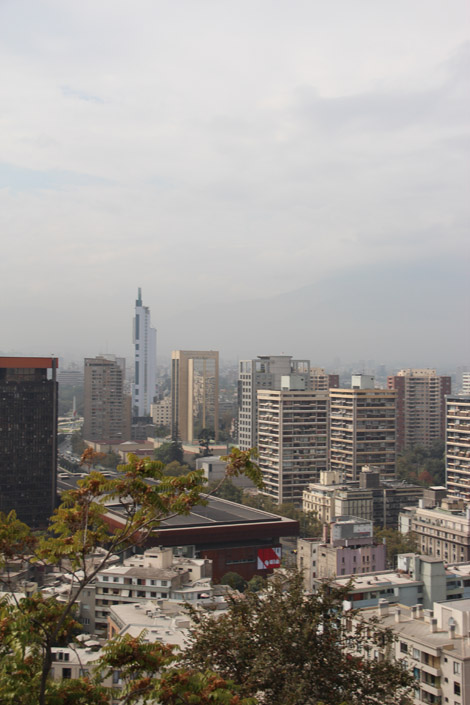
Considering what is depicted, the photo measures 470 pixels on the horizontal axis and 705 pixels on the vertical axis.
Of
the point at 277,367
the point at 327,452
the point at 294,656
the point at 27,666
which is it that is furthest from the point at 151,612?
the point at 277,367

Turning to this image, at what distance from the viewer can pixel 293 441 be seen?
77.2 ft

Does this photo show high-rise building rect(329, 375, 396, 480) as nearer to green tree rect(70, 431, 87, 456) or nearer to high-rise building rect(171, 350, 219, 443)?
high-rise building rect(171, 350, 219, 443)

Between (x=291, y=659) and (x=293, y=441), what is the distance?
1945 cm

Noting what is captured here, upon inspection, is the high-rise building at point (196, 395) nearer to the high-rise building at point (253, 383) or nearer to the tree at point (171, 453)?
the tree at point (171, 453)

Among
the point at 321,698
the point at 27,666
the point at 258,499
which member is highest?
the point at 27,666

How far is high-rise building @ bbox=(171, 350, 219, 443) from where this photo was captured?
132 feet

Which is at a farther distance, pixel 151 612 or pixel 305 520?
pixel 305 520

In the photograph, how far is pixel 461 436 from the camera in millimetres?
20000

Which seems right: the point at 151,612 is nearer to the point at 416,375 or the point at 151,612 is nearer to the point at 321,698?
the point at 321,698

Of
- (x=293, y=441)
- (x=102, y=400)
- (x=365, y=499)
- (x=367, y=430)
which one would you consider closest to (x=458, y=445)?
(x=365, y=499)

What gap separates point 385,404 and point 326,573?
1063 centimetres

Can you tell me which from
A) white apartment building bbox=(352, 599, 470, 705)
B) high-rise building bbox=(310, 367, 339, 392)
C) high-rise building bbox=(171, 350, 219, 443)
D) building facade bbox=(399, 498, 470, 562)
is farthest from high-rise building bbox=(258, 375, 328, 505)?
high-rise building bbox=(171, 350, 219, 443)

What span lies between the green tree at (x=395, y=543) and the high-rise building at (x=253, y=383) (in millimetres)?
11715

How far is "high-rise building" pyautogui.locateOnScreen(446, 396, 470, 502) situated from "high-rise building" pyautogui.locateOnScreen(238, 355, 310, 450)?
8.96m
